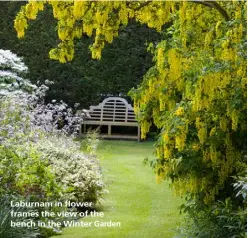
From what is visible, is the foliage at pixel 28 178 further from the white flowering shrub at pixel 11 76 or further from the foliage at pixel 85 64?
the foliage at pixel 85 64

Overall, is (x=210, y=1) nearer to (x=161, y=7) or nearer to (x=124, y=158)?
(x=161, y=7)

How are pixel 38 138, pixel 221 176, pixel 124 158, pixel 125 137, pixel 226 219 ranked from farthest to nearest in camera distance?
pixel 125 137 < pixel 124 158 < pixel 38 138 < pixel 221 176 < pixel 226 219

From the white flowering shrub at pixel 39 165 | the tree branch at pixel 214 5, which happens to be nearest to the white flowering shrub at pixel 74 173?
the white flowering shrub at pixel 39 165

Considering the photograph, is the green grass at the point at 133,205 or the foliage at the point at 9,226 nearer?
the foliage at the point at 9,226

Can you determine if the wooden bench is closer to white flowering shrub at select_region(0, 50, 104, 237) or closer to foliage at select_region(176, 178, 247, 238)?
white flowering shrub at select_region(0, 50, 104, 237)

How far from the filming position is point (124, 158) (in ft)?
31.5

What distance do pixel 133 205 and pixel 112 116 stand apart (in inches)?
238

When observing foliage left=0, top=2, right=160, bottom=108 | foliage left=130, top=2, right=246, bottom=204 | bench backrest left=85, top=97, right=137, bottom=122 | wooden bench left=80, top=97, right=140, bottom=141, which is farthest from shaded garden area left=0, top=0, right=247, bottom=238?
Answer: foliage left=0, top=2, right=160, bottom=108

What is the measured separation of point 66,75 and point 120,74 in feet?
3.68

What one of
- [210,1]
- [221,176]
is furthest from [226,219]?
[210,1]

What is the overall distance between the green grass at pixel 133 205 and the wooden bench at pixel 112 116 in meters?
2.32

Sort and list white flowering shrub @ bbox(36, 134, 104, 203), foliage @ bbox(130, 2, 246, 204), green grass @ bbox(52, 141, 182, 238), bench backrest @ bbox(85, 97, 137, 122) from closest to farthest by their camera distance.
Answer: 1. foliage @ bbox(130, 2, 246, 204)
2. green grass @ bbox(52, 141, 182, 238)
3. white flowering shrub @ bbox(36, 134, 104, 203)
4. bench backrest @ bbox(85, 97, 137, 122)

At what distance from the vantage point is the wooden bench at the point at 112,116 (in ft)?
39.2

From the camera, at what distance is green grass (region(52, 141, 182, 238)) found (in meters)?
5.31
